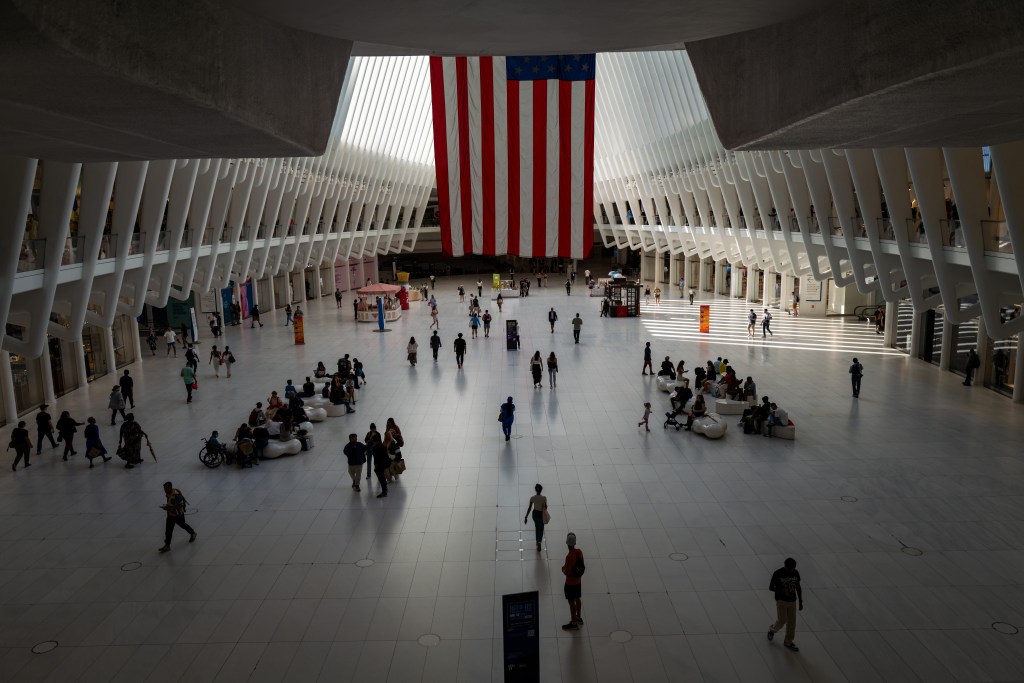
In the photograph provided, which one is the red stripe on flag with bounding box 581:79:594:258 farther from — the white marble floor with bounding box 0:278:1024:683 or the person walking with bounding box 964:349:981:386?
the person walking with bounding box 964:349:981:386

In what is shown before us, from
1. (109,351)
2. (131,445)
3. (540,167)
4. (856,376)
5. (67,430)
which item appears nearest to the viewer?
(131,445)

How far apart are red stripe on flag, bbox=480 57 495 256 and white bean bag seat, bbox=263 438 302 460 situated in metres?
4.95

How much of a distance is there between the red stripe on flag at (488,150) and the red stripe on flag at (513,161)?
0.32 metres

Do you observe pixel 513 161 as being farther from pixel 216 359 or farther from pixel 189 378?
pixel 216 359

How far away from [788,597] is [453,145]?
33.7 feet

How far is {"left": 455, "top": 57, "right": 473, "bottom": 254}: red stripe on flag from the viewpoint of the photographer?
14.4 metres

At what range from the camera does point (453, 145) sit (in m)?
14.6

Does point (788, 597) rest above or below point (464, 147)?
below

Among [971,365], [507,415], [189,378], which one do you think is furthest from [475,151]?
[971,365]

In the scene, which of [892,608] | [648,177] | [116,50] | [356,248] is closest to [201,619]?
[116,50]

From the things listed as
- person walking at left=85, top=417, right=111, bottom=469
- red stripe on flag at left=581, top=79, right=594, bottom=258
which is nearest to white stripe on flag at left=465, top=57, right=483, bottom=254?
red stripe on flag at left=581, top=79, right=594, bottom=258

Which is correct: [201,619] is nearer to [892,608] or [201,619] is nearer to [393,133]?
[892,608]

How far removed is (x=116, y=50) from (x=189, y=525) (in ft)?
26.5

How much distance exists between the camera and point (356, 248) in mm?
47969
